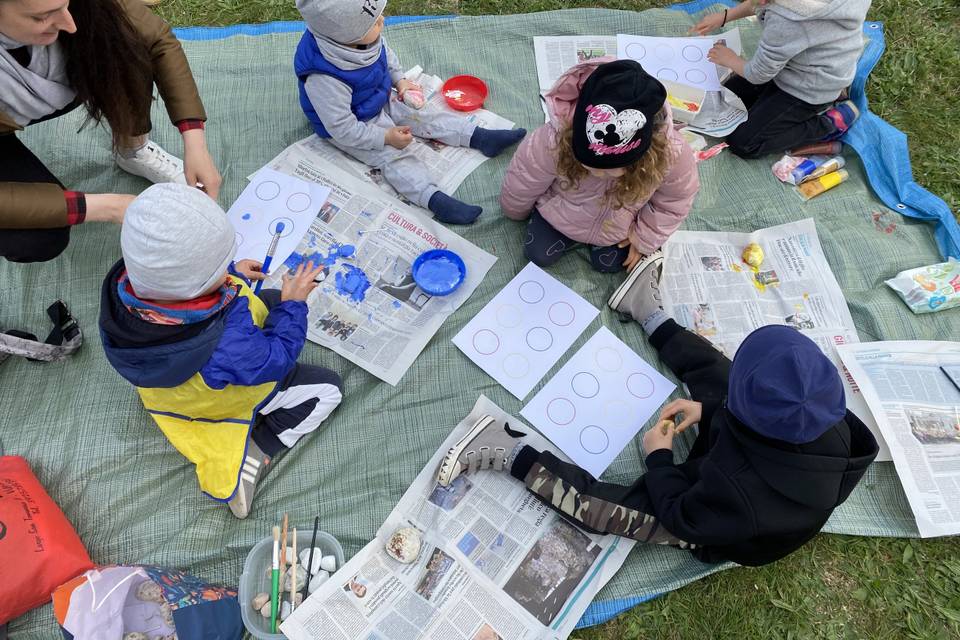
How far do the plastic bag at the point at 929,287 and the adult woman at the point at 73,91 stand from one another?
7.52 feet

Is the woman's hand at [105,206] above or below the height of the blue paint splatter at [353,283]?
above

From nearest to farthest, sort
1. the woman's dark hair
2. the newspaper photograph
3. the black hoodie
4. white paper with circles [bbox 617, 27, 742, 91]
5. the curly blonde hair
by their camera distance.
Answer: the black hoodie → the woman's dark hair → the curly blonde hair → the newspaper photograph → white paper with circles [bbox 617, 27, 742, 91]

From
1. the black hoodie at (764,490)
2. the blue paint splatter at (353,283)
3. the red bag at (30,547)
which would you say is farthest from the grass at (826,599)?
the red bag at (30,547)

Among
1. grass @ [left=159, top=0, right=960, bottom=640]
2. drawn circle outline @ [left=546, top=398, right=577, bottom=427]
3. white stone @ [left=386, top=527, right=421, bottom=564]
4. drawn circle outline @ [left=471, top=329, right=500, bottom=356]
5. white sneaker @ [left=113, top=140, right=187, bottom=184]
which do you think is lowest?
grass @ [left=159, top=0, right=960, bottom=640]

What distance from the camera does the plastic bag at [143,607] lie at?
1.37 metres

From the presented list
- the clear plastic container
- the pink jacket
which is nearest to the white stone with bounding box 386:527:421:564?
the clear plastic container

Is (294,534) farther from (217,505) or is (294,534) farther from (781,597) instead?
(781,597)

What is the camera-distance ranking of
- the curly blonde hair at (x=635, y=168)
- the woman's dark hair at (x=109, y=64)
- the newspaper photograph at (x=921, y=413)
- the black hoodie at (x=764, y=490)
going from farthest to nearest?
1. the newspaper photograph at (x=921, y=413)
2. the curly blonde hair at (x=635, y=168)
3. the woman's dark hair at (x=109, y=64)
4. the black hoodie at (x=764, y=490)

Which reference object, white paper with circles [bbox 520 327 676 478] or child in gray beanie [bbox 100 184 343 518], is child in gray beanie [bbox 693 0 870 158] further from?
child in gray beanie [bbox 100 184 343 518]

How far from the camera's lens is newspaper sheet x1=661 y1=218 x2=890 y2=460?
6.60 ft

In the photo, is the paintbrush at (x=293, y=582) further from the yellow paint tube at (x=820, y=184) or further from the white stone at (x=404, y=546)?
the yellow paint tube at (x=820, y=184)

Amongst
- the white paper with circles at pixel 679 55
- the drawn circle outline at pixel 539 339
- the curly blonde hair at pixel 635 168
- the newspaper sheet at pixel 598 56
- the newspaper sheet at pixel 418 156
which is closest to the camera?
the curly blonde hair at pixel 635 168

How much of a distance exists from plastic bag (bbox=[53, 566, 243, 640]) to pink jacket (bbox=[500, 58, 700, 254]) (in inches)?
57.6

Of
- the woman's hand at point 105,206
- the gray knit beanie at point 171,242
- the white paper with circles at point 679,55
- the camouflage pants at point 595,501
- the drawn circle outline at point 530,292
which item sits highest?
the white paper with circles at point 679,55
